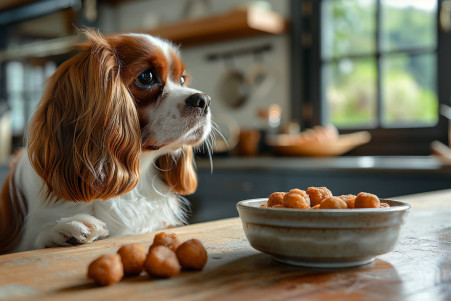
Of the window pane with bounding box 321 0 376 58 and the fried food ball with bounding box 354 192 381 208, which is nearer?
the fried food ball with bounding box 354 192 381 208

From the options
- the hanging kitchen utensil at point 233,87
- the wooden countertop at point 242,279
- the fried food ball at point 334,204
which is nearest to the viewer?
the wooden countertop at point 242,279

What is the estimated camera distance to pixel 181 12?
416cm

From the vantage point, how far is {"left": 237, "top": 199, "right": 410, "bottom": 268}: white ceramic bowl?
25.2 inches

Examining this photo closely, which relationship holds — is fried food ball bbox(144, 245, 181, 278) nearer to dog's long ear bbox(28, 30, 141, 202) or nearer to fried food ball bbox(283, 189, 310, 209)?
fried food ball bbox(283, 189, 310, 209)

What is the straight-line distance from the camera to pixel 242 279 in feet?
2.02

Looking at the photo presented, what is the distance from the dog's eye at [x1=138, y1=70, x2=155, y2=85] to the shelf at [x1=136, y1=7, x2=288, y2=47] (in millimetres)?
2168

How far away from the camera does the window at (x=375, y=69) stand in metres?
3.07

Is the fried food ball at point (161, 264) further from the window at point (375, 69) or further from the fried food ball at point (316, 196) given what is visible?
the window at point (375, 69)

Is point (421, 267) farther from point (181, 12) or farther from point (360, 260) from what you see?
point (181, 12)

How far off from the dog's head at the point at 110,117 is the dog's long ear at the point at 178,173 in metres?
0.05

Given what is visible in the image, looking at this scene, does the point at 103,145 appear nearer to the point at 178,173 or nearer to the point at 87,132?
the point at 87,132

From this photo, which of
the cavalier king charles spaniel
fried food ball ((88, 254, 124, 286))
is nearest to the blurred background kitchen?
A: the cavalier king charles spaniel

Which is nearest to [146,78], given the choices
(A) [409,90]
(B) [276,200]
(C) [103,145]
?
(C) [103,145]

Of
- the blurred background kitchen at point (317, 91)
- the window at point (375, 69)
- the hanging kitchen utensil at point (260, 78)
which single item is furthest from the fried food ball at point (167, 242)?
the hanging kitchen utensil at point (260, 78)
